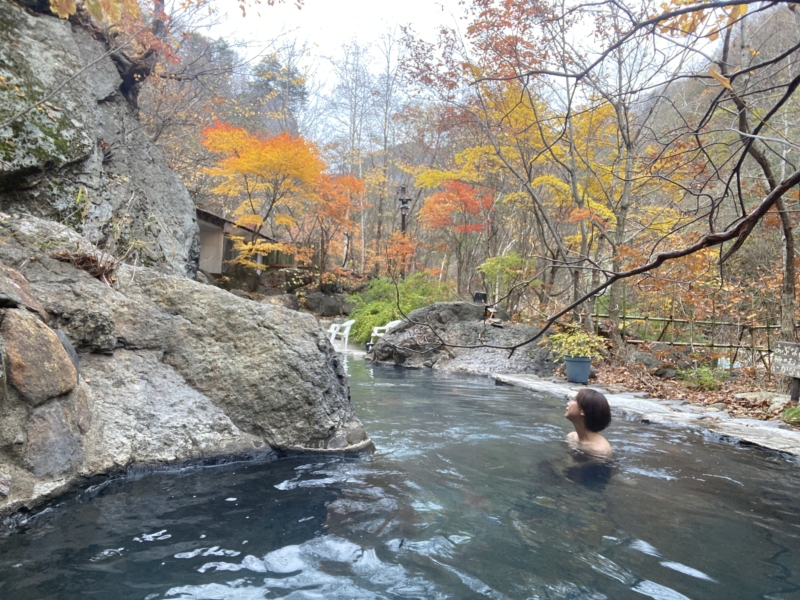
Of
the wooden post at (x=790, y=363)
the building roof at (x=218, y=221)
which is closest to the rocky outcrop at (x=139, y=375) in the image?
the wooden post at (x=790, y=363)

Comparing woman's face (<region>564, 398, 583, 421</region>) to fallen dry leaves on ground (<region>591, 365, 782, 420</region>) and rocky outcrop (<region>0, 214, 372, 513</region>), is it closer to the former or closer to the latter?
rocky outcrop (<region>0, 214, 372, 513</region>)

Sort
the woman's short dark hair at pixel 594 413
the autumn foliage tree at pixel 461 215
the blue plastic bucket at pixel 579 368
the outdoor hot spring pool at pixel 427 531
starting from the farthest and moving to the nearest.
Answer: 1. the autumn foliage tree at pixel 461 215
2. the blue plastic bucket at pixel 579 368
3. the woman's short dark hair at pixel 594 413
4. the outdoor hot spring pool at pixel 427 531

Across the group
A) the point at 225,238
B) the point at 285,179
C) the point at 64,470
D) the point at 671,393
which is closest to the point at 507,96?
the point at 671,393

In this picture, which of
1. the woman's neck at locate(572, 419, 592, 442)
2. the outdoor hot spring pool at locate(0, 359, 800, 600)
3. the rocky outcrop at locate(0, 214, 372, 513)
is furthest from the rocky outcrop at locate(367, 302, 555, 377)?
the rocky outcrop at locate(0, 214, 372, 513)

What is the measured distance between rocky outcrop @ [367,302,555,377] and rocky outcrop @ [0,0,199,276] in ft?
17.9

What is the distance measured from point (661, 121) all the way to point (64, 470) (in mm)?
15944

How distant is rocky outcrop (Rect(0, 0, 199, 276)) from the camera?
16.9ft

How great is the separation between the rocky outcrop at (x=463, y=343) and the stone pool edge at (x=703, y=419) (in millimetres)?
2439

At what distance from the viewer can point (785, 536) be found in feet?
8.79

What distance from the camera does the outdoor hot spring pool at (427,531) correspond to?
2000 mm

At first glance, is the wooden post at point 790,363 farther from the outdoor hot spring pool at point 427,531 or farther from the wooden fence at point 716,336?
the wooden fence at point 716,336

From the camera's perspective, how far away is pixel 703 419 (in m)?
5.69

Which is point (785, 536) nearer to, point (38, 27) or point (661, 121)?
point (38, 27)

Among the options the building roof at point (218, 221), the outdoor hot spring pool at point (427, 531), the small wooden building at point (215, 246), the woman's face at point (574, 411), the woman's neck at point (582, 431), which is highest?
the building roof at point (218, 221)
